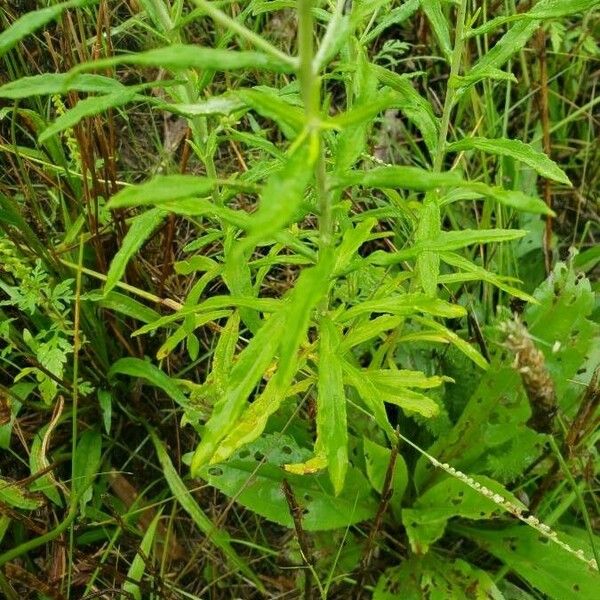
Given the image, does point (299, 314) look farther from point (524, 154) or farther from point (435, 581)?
point (435, 581)

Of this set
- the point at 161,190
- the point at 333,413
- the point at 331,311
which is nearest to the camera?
the point at 161,190

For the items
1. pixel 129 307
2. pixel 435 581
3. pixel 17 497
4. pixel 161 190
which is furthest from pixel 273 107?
pixel 435 581

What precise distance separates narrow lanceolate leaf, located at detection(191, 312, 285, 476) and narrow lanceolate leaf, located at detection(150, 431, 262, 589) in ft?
2.50

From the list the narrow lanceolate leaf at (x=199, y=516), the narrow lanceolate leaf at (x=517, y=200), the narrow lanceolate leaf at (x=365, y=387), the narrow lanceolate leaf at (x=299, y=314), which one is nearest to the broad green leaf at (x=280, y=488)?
the narrow lanceolate leaf at (x=199, y=516)

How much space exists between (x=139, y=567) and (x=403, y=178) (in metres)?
1.22

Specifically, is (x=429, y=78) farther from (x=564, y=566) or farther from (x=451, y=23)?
(x=564, y=566)

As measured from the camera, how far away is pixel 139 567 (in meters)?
1.81

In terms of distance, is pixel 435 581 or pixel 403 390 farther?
pixel 435 581

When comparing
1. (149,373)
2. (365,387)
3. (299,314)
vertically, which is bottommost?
(149,373)

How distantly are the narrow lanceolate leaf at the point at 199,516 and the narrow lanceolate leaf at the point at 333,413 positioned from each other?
0.69 metres

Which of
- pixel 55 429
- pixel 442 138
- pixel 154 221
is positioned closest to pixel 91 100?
pixel 154 221

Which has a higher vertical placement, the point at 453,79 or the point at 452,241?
the point at 453,79

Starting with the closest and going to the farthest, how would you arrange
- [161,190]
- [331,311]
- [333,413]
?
[161,190], [333,413], [331,311]

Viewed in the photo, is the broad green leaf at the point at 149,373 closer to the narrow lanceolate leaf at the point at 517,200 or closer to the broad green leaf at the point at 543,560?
the broad green leaf at the point at 543,560
